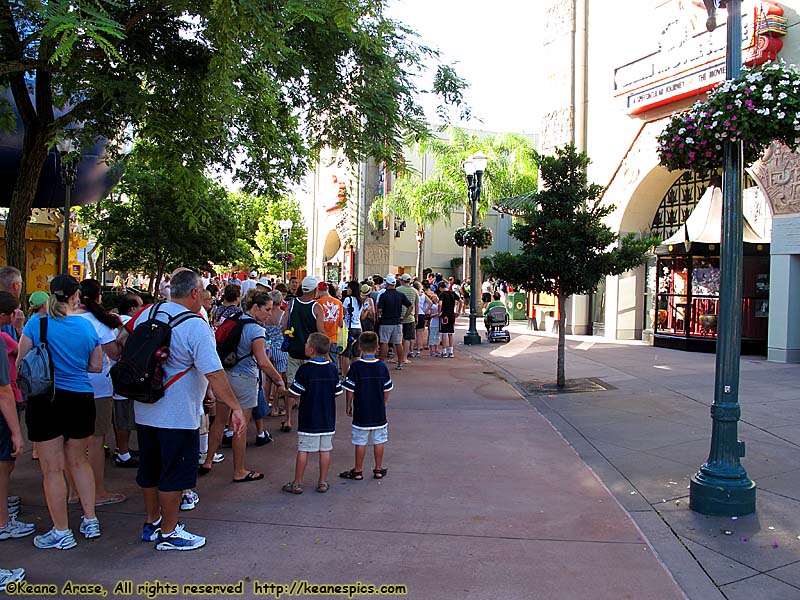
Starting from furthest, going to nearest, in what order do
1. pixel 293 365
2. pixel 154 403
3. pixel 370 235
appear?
pixel 370 235, pixel 293 365, pixel 154 403

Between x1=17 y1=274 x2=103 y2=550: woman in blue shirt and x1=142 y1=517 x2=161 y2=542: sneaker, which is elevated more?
x1=17 y1=274 x2=103 y2=550: woman in blue shirt

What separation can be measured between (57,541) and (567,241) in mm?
8507

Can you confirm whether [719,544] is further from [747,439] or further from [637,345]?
[637,345]

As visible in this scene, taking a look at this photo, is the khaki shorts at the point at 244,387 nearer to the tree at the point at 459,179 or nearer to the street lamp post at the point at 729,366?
the street lamp post at the point at 729,366

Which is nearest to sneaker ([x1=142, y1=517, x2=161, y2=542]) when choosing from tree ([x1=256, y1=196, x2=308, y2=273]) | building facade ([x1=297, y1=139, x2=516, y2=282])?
building facade ([x1=297, y1=139, x2=516, y2=282])

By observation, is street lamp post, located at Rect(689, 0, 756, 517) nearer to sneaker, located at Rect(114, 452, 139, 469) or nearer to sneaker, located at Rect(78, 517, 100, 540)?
sneaker, located at Rect(78, 517, 100, 540)

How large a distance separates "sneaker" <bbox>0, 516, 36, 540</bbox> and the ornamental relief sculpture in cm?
1389

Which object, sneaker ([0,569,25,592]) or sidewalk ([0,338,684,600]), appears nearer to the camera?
sneaker ([0,569,25,592])

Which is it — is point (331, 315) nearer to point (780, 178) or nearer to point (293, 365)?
point (293, 365)

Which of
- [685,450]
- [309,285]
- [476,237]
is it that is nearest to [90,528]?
[309,285]

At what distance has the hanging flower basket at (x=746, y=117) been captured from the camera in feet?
17.4

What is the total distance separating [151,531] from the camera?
4.80 meters

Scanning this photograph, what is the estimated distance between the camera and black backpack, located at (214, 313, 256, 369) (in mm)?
6375

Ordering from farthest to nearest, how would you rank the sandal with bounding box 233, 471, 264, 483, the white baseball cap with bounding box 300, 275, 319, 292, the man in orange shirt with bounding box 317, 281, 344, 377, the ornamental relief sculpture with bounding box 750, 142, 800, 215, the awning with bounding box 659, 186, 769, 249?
the awning with bounding box 659, 186, 769, 249 < the ornamental relief sculpture with bounding box 750, 142, 800, 215 < the man in orange shirt with bounding box 317, 281, 344, 377 < the white baseball cap with bounding box 300, 275, 319, 292 < the sandal with bounding box 233, 471, 264, 483
